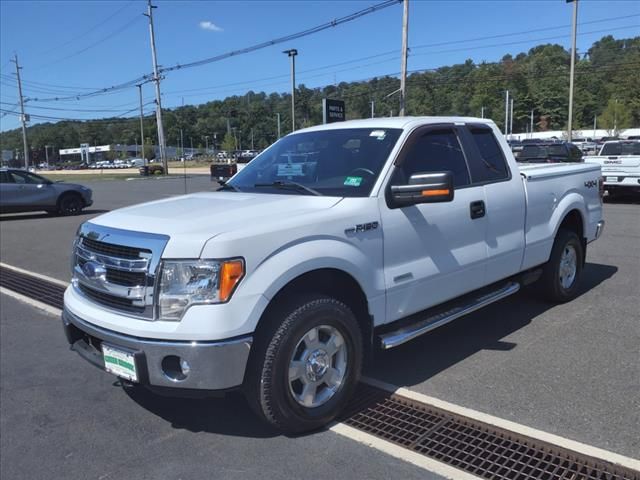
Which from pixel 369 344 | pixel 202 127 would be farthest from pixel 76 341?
pixel 202 127

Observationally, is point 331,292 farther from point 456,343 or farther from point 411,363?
point 456,343

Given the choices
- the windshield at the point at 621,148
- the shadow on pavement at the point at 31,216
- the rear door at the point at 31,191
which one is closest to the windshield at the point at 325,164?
the rear door at the point at 31,191

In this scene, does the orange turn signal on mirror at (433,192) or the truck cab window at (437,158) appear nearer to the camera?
the orange turn signal on mirror at (433,192)

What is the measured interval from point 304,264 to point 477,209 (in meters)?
1.92

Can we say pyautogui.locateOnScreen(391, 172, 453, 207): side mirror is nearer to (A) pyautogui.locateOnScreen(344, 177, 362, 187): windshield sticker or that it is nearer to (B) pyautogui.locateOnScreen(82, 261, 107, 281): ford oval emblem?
(A) pyautogui.locateOnScreen(344, 177, 362, 187): windshield sticker

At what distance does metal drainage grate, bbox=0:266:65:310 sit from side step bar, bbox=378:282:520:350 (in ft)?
14.9

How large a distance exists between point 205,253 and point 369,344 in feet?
4.81

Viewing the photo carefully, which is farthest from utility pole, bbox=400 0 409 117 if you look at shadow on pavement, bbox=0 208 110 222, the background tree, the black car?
the background tree

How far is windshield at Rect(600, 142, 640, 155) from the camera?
54.0 ft

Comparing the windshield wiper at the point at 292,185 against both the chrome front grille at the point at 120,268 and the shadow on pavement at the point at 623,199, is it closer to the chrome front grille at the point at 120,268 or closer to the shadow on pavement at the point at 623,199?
the chrome front grille at the point at 120,268

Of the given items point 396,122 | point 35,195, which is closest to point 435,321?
point 396,122

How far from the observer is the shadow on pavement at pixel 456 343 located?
14.5ft

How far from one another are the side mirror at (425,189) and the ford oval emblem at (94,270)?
6.33ft

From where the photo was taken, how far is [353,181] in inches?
156
